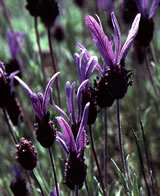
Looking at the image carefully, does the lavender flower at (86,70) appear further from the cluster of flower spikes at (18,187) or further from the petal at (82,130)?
the cluster of flower spikes at (18,187)

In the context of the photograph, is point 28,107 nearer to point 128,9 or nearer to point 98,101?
point 128,9

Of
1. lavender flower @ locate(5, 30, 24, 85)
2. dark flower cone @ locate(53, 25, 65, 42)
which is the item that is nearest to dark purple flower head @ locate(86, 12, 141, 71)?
lavender flower @ locate(5, 30, 24, 85)

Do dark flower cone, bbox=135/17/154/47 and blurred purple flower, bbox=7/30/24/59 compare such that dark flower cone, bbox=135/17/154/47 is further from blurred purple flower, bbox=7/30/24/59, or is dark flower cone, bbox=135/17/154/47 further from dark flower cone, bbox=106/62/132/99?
blurred purple flower, bbox=7/30/24/59

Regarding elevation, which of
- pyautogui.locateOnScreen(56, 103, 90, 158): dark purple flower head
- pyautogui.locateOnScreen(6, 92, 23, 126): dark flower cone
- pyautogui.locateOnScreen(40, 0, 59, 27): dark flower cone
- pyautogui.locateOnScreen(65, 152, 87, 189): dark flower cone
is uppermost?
pyautogui.locateOnScreen(40, 0, 59, 27): dark flower cone

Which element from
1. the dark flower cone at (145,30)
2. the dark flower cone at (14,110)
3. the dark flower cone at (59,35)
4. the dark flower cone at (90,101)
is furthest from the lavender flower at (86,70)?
the dark flower cone at (59,35)

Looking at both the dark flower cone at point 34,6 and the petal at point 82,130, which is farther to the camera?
the dark flower cone at point 34,6

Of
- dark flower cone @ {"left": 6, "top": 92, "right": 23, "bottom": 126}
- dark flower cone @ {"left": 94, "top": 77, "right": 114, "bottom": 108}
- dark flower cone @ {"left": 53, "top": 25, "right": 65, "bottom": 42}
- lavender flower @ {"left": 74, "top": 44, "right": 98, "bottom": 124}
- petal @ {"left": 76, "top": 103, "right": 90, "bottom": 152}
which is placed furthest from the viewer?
dark flower cone @ {"left": 53, "top": 25, "right": 65, "bottom": 42}
